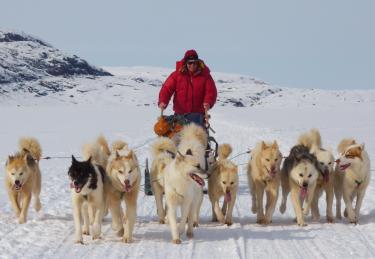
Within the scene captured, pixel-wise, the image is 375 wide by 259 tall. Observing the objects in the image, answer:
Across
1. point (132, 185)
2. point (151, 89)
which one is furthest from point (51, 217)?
point (151, 89)

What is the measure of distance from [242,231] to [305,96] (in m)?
150

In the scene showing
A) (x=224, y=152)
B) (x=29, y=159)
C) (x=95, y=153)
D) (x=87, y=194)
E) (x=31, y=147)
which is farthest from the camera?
(x=31, y=147)

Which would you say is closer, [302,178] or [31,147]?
A: [302,178]

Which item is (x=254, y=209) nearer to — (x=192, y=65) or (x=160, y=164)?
(x=160, y=164)

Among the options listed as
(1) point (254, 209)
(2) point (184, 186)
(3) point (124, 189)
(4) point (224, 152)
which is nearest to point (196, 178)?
(2) point (184, 186)

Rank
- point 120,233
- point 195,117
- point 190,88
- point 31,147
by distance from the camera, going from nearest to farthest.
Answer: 1. point 120,233
2. point 31,147
3. point 190,88
4. point 195,117

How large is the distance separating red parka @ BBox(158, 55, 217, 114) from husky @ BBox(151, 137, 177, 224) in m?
0.95

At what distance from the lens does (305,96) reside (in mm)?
152000

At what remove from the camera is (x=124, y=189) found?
5.74 meters

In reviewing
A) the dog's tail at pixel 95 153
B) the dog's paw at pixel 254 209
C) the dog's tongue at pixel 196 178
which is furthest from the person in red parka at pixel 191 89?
the dog's tongue at pixel 196 178

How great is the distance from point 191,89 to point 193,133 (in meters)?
1.00

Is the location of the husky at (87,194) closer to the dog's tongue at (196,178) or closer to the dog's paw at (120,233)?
the dog's paw at (120,233)

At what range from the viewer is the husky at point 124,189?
5680 millimetres

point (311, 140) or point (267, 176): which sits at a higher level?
point (311, 140)
